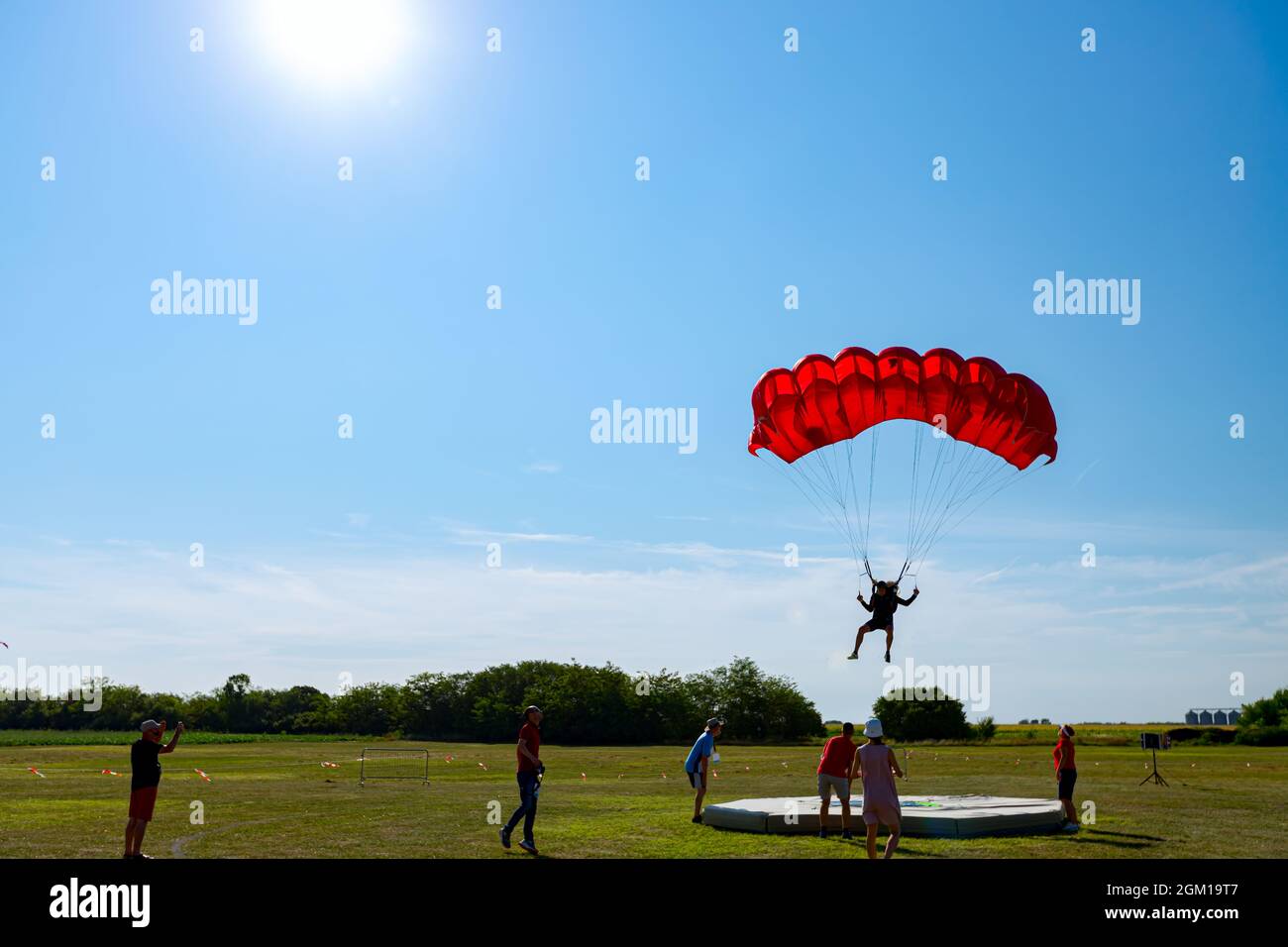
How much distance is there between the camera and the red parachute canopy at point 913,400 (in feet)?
67.9

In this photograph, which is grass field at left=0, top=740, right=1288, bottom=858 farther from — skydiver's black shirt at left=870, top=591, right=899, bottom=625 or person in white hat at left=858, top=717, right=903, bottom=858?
skydiver's black shirt at left=870, top=591, right=899, bottom=625

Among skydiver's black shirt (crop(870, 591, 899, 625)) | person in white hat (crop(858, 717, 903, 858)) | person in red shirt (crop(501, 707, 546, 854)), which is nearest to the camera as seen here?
person in white hat (crop(858, 717, 903, 858))

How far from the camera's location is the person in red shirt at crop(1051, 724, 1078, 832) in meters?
18.4

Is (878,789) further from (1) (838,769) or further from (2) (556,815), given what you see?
(2) (556,815)

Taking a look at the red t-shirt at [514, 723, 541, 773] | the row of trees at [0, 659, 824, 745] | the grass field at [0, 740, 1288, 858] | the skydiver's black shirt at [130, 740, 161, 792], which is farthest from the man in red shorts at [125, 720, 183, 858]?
the row of trees at [0, 659, 824, 745]

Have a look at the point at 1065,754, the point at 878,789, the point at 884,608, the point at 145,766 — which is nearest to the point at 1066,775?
the point at 1065,754

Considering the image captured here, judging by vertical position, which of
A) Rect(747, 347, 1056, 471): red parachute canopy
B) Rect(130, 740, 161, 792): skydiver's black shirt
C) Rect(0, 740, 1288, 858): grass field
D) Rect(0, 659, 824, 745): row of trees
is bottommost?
Rect(0, 659, 824, 745): row of trees

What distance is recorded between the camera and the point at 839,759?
16.4 m

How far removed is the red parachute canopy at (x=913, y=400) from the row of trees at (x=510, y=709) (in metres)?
70.9

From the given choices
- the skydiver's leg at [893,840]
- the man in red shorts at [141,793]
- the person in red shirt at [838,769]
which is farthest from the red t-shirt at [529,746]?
the skydiver's leg at [893,840]

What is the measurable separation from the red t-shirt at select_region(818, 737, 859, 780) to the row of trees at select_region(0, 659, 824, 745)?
74352 millimetres

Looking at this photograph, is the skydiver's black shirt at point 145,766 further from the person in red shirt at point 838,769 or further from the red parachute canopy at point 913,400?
the red parachute canopy at point 913,400

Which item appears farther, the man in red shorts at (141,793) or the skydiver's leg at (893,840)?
the man in red shorts at (141,793)
